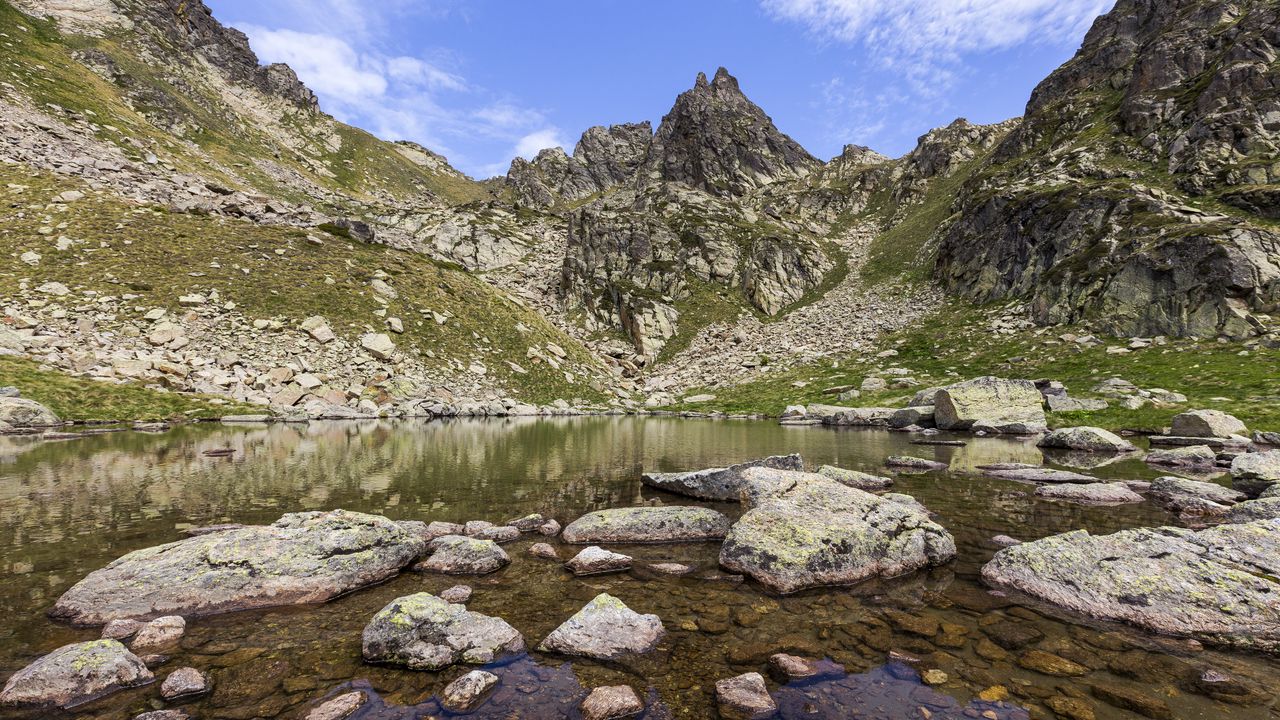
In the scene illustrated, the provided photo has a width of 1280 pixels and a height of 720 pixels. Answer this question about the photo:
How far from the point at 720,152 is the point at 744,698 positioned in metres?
187

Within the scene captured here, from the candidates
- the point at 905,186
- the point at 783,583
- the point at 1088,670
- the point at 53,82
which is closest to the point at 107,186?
the point at 53,82

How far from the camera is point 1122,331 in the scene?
206 feet

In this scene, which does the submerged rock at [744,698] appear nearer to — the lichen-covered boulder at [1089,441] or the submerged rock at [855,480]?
the submerged rock at [855,480]

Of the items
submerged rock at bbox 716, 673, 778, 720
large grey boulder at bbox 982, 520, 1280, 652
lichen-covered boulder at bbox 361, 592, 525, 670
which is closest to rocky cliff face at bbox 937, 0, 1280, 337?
large grey boulder at bbox 982, 520, 1280, 652

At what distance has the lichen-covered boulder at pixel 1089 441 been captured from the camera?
104 ft

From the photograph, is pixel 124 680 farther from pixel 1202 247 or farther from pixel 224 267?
pixel 1202 247

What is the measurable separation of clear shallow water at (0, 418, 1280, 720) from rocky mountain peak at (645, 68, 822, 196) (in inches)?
6256

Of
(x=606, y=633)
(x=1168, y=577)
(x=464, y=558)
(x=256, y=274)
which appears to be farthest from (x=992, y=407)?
(x=256, y=274)

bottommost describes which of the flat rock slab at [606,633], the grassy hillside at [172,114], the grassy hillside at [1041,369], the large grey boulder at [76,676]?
the flat rock slab at [606,633]

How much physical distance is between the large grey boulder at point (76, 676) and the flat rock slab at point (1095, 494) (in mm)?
26193

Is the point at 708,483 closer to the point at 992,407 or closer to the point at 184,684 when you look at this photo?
the point at 184,684

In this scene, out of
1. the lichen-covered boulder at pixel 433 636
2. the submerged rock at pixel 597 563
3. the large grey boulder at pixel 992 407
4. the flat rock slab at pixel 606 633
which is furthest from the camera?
the large grey boulder at pixel 992 407

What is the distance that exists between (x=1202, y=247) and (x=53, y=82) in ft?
635

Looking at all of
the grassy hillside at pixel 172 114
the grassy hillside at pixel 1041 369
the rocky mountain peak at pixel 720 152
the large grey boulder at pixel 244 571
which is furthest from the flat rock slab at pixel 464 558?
the rocky mountain peak at pixel 720 152
